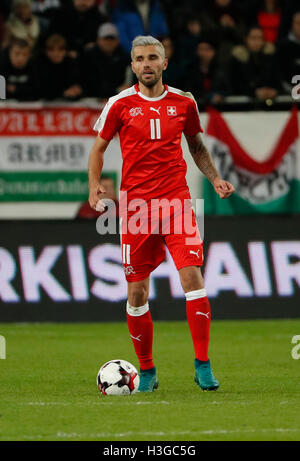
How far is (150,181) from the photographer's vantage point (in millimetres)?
8258

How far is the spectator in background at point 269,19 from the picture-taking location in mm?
18281

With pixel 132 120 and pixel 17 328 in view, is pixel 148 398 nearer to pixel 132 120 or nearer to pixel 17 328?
pixel 132 120

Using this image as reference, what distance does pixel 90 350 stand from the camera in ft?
37.1

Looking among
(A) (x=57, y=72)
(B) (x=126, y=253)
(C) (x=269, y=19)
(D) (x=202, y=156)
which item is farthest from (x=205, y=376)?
(C) (x=269, y=19)

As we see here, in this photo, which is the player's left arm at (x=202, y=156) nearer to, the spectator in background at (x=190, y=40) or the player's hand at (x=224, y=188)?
the player's hand at (x=224, y=188)

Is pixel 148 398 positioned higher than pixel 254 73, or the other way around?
pixel 254 73

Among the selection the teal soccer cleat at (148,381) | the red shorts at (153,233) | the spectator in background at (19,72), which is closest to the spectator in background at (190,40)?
the spectator in background at (19,72)

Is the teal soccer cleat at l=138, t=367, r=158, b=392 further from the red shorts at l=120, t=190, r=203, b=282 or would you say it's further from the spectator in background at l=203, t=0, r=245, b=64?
the spectator in background at l=203, t=0, r=245, b=64

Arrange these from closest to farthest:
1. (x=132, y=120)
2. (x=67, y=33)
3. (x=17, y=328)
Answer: (x=132, y=120), (x=17, y=328), (x=67, y=33)

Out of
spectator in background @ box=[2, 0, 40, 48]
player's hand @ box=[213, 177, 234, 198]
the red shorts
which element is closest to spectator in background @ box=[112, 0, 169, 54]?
spectator in background @ box=[2, 0, 40, 48]

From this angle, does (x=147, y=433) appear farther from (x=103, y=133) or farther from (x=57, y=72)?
(x=57, y=72)

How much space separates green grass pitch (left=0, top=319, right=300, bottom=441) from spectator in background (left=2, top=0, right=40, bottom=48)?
5.43 m

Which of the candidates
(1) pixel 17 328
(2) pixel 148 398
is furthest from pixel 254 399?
(1) pixel 17 328

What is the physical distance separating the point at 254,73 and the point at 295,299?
171 inches
